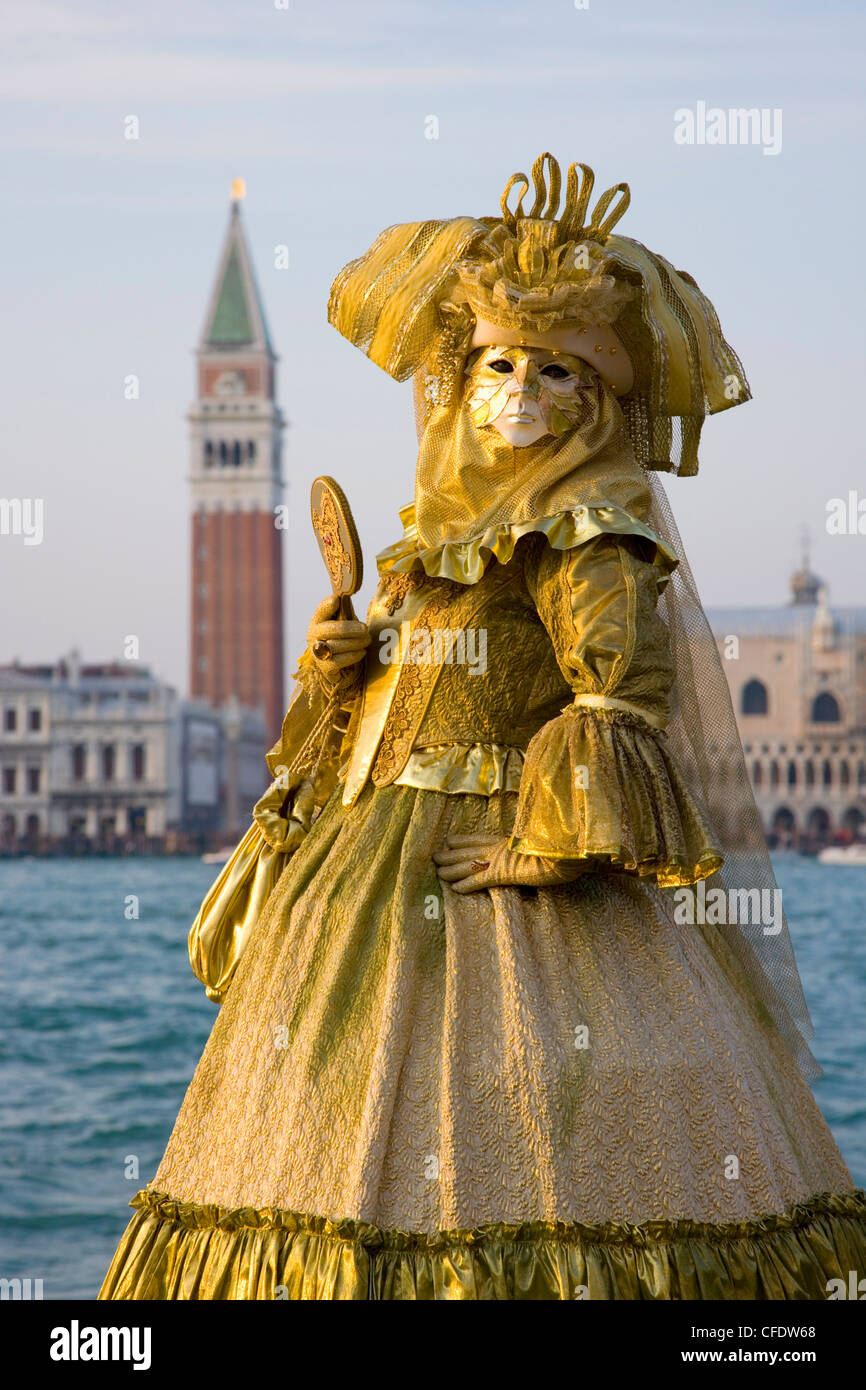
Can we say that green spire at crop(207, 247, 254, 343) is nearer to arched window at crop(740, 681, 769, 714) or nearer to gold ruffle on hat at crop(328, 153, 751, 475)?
arched window at crop(740, 681, 769, 714)

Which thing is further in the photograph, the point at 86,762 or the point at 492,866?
the point at 86,762

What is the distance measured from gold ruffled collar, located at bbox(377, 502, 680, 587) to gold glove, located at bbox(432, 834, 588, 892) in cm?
34

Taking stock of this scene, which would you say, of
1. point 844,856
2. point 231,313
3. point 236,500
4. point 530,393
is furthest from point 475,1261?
point 231,313

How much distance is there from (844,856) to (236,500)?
26764mm

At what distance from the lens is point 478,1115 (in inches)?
82.7

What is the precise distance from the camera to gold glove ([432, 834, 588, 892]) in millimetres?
2209

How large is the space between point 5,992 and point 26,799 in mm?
38626

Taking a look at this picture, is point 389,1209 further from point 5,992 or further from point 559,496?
point 5,992

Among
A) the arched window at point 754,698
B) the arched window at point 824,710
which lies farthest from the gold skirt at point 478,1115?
the arched window at point 824,710

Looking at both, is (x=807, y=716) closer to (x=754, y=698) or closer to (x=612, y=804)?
(x=754, y=698)

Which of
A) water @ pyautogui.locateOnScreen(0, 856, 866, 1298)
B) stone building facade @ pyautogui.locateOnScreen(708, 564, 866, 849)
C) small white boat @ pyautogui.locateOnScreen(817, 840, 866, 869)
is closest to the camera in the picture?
water @ pyautogui.locateOnScreen(0, 856, 866, 1298)

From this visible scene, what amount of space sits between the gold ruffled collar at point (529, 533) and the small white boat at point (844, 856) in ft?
157

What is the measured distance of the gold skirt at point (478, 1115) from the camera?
6.79 feet

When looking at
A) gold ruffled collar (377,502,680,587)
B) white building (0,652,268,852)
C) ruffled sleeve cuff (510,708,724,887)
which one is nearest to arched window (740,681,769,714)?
white building (0,652,268,852)
